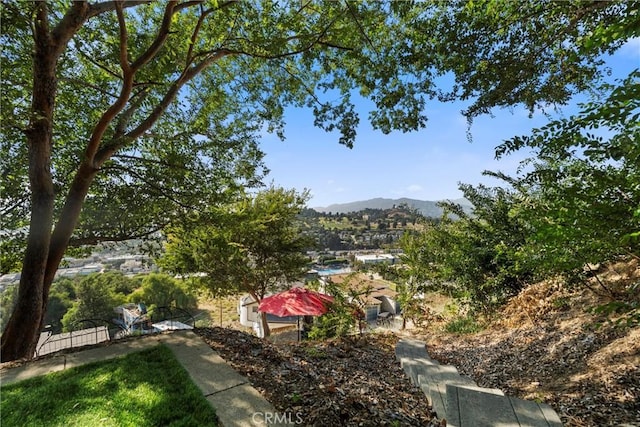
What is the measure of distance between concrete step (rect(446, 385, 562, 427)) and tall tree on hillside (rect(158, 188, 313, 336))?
8.36 m

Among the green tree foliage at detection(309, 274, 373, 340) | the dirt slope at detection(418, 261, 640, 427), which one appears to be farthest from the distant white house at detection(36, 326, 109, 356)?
the dirt slope at detection(418, 261, 640, 427)

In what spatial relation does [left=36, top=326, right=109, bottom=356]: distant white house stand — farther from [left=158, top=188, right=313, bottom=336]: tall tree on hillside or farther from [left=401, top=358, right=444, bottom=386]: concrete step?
[left=401, top=358, right=444, bottom=386]: concrete step

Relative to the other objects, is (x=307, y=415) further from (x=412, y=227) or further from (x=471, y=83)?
(x=412, y=227)

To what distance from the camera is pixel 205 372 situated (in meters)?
2.80

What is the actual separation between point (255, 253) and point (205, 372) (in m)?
8.79

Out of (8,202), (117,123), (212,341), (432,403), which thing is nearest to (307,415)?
(432,403)

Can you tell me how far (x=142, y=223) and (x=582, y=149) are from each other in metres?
6.73

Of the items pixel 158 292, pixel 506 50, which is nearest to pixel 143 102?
pixel 506 50

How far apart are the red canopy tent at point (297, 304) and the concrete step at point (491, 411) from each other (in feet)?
15.5

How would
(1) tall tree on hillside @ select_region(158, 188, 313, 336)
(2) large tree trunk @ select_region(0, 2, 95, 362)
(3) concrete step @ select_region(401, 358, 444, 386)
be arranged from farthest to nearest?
(1) tall tree on hillside @ select_region(158, 188, 313, 336)
(2) large tree trunk @ select_region(0, 2, 95, 362)
(3) concrete step @ select_region(401, 358, 444, 386)

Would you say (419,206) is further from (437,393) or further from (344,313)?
(437,393)

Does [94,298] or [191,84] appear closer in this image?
[191,84]

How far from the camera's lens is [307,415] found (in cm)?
221

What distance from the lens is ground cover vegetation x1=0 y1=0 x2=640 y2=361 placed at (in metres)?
3.69
